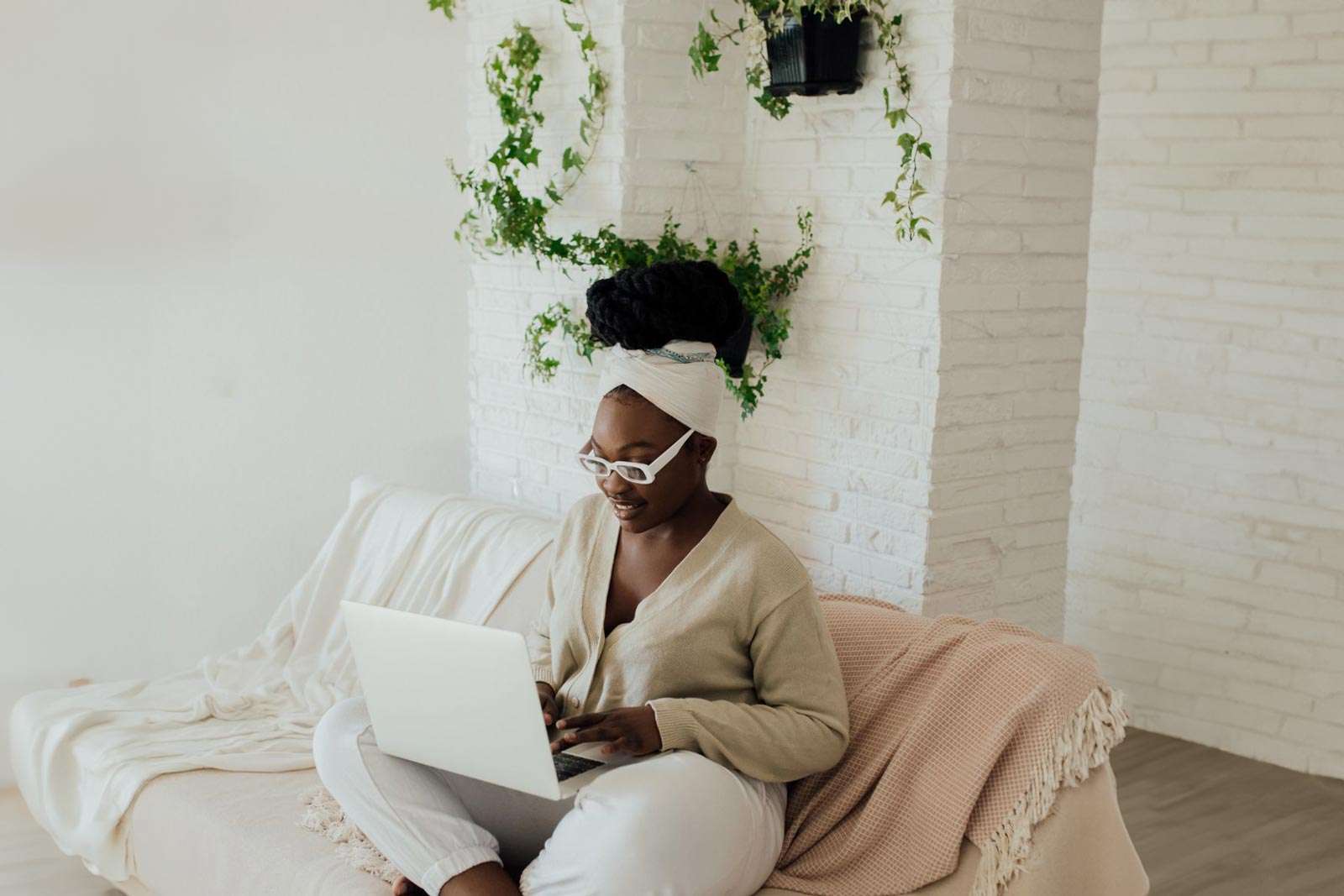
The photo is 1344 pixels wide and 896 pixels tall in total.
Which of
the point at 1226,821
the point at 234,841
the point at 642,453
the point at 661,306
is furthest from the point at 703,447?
the point at 1226,821

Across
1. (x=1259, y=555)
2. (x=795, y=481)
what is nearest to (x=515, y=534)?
(x=795, y=481)

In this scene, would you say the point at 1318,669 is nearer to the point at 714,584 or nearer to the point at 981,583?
the point at 981,583

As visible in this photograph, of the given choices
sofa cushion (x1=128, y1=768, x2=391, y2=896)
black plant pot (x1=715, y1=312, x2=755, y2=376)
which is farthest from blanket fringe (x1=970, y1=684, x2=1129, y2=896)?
black plant pot (x1=715, y1=312, x2=755, y2=376)

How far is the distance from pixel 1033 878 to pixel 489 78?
2253 millimetres

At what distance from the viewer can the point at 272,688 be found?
2.92 meters

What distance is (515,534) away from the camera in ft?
9.52

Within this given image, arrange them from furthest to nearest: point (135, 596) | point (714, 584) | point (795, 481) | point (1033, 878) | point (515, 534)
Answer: point (135, 596)
point (795, 481)
point (515, 534)
point (714, 584)
point (1033, 878)

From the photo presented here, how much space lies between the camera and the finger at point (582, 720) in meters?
1.90

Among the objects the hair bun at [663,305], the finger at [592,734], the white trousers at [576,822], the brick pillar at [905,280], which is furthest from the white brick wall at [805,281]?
the finger at [592,734]

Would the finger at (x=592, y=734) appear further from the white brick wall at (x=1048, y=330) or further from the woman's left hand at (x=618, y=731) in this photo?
the white brick wall at (x=1048, y=330)

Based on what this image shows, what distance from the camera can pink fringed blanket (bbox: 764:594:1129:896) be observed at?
197 centimetres

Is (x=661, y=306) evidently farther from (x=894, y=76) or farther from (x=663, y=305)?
(x=894, y=76)

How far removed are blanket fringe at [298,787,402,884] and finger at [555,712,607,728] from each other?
400 mm

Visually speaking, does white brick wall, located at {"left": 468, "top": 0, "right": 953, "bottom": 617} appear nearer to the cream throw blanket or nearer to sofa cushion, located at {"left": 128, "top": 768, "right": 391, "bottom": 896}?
the cream throw blanket
